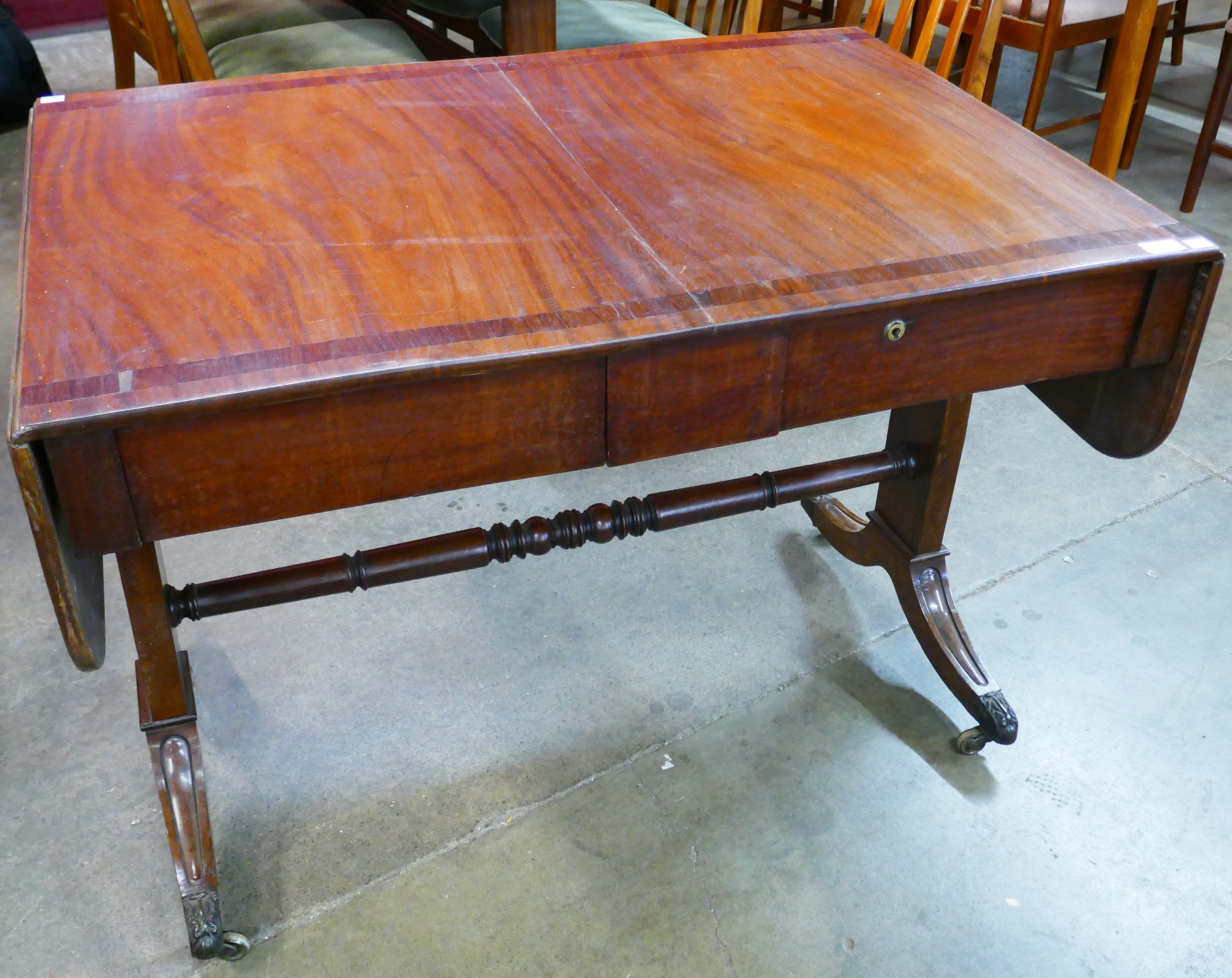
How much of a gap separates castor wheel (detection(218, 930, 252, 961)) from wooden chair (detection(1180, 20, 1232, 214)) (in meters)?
3.12

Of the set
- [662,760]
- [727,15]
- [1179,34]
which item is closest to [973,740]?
[662,760]

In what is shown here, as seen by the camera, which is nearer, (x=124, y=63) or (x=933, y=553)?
(x=933, y=553)

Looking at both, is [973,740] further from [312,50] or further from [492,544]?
[312,50]

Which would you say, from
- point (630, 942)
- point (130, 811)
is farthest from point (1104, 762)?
point (130, 811)


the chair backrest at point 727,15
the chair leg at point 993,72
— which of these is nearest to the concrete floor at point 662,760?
the chair backrest at point 727,15

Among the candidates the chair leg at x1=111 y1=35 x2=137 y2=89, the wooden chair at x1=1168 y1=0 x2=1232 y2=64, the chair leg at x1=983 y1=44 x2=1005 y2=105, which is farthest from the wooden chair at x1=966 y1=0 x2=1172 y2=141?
the chair leg at x1=111 y1=35 x2=137 y2=89

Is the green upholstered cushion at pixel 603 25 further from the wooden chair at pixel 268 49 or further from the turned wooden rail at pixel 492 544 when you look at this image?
the turned wooden rail at pixel 492 544

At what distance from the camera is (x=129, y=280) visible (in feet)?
3.52

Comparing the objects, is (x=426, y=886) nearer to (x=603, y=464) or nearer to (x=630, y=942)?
(x=630, y=942)

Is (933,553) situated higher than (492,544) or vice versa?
(492,544)

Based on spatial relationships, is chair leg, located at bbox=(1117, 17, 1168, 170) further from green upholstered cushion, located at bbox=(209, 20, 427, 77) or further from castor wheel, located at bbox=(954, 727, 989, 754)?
castor wheel, located at bbox=(954, 727, 989, 754)

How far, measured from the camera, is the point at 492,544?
1511 mm

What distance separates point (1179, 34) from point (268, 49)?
2929 millimetres

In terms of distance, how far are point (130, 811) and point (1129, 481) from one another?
76.1 inches
